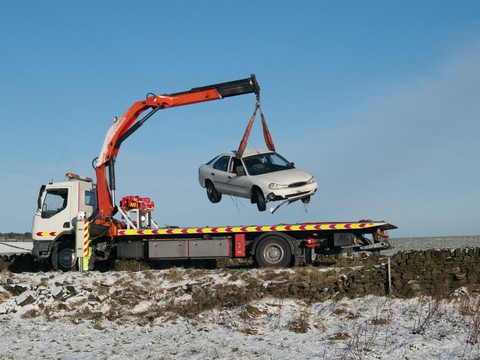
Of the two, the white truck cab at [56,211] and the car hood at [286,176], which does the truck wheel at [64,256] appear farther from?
the car hood at [286,176]

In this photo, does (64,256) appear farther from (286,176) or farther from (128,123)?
(286,176)

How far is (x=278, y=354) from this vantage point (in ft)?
33.3

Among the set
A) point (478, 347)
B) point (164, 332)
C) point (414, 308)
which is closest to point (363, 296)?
point (414, 308)

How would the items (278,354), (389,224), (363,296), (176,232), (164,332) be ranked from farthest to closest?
(176,232)
(389,224)
(363,296)
(164,332)
(278,354)

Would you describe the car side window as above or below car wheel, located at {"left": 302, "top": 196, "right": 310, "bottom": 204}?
above

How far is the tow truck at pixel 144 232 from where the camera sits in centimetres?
1697

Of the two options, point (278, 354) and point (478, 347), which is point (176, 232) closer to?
point (278, 354)

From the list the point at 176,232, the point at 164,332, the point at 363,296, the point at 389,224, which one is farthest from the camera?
the point at 176,232

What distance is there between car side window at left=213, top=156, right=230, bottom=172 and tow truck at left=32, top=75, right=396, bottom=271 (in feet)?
5.95

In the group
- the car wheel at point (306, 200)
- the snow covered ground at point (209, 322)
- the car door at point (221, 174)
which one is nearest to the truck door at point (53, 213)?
the snow covered ground at point (209, 322)

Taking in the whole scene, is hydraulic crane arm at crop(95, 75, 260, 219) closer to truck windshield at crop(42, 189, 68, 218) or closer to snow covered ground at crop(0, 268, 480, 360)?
truck windshield at crop(42, 189, 68, 218)

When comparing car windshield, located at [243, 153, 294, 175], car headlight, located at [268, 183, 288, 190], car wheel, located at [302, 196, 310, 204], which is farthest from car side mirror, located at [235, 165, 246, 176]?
car wheel, located at [302, 196, 310, 204]

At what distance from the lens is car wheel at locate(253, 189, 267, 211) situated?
17.0 meters

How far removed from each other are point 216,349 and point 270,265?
665 cm
